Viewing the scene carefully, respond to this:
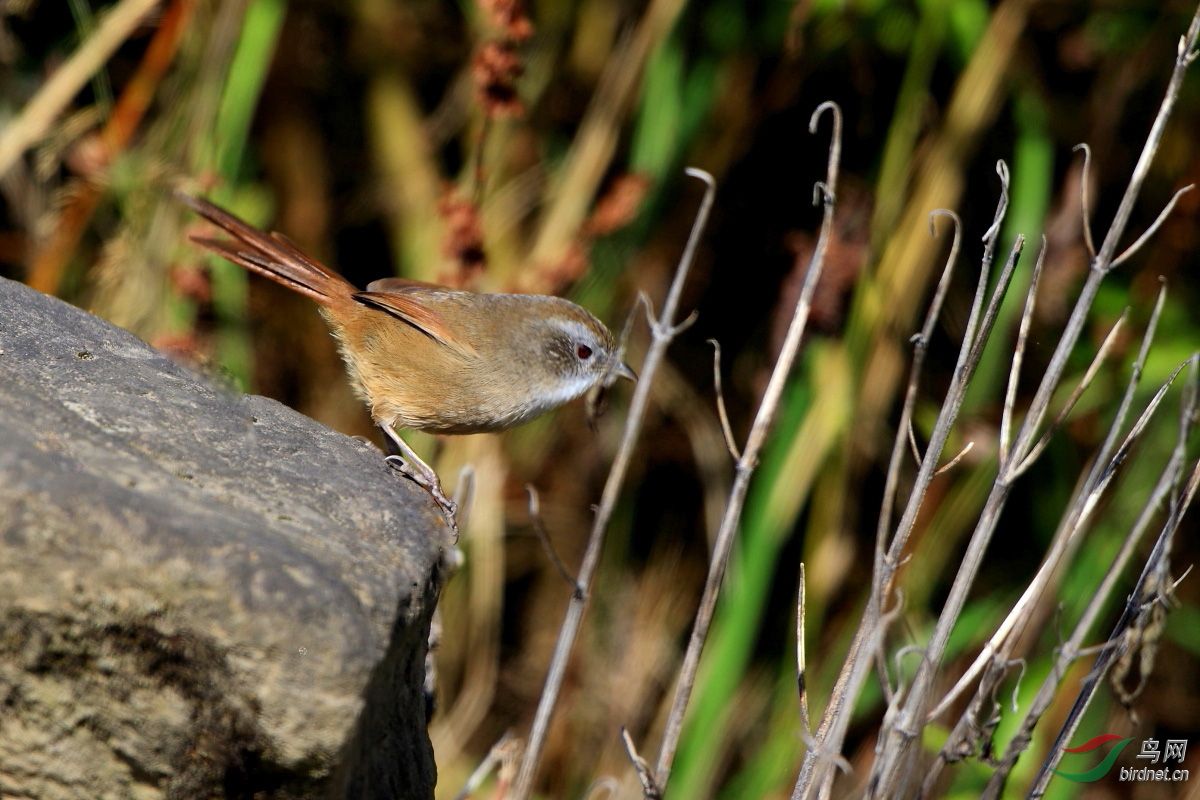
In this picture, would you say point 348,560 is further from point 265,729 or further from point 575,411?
point 575,411

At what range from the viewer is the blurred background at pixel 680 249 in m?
4.30

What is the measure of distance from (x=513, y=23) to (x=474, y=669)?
7.88 feet

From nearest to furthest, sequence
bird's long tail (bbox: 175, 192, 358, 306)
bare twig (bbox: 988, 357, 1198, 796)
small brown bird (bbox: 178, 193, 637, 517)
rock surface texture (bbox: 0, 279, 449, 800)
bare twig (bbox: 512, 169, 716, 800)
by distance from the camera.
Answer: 1. rock surface texture (bbox: 0, 279, 449, 800)
2. bare twig (bbox: 988, 357, 1198, 796)
3. bare twig (bbox: 512, 169, 716, 800)
4. small brown bird (bbox: 178, 193, 637, 517)
5. bird's long tail (bbox: 175, 192, 358, 306)

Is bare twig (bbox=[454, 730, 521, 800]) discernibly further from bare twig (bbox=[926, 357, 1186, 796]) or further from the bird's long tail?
the bird's long tail

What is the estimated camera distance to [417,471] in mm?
3344

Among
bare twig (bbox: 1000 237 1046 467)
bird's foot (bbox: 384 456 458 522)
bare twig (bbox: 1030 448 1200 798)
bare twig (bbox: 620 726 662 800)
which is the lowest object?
bare twig (bbox: 620 726 662 800)

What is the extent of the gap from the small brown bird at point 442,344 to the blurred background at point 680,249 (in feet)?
1.01

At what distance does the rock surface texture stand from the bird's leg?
867 mm

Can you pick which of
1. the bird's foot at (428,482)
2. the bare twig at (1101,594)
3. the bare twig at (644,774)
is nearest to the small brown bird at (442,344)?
the bird's foot at (428,482)

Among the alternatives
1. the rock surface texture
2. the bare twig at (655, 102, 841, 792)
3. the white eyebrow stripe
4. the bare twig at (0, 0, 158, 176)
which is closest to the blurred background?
the bare twig at (0, 0, 158, 176)

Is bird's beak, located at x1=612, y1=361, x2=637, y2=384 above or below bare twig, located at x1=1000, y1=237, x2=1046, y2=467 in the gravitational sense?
below

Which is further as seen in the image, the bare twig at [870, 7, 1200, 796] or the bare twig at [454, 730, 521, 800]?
the bare twig at [454, 730, 521, 800]

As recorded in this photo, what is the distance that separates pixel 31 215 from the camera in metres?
4.68

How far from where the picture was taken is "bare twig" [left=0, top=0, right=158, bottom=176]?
429 centimetres
